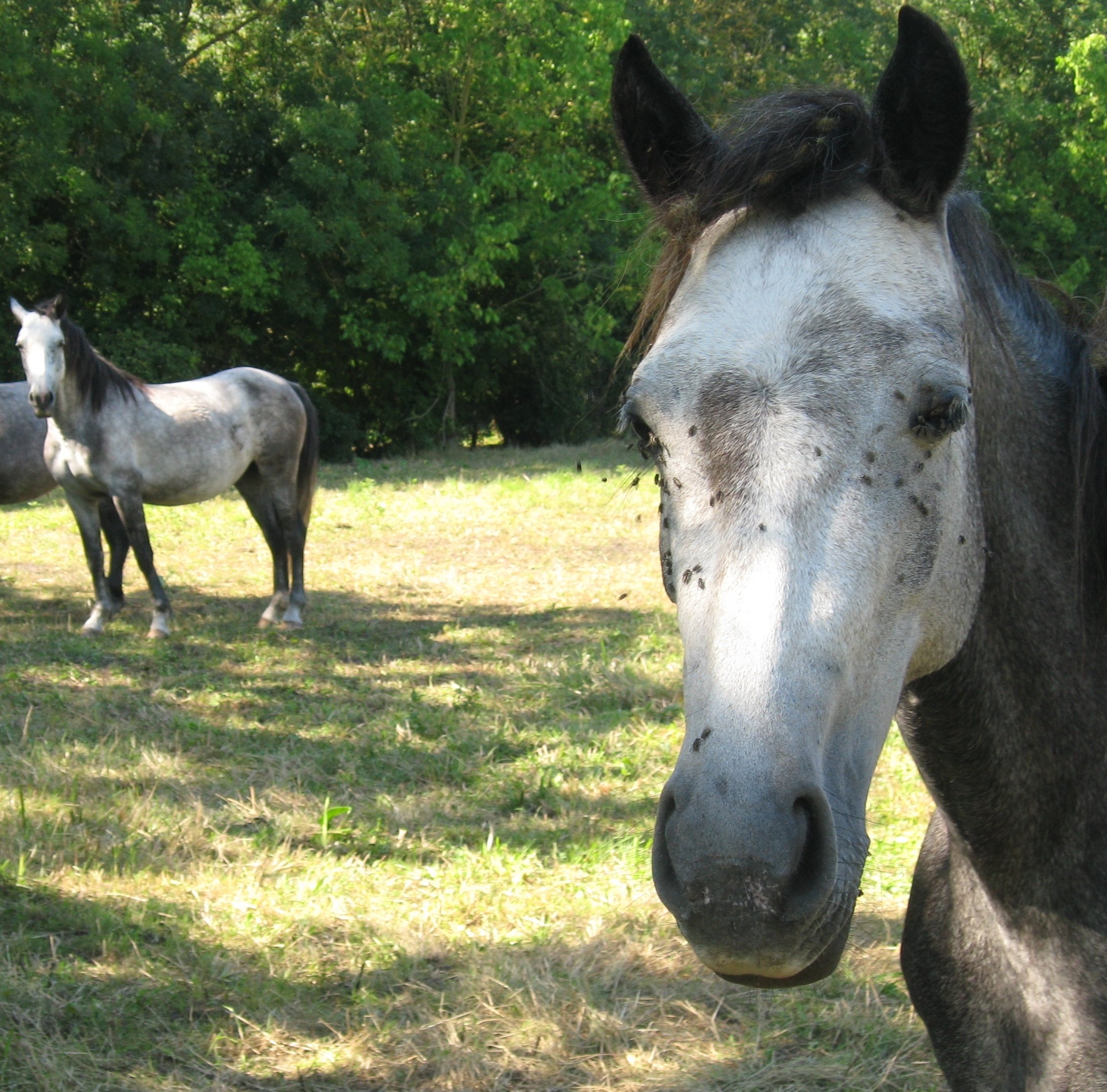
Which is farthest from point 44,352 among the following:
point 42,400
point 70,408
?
point 70,408

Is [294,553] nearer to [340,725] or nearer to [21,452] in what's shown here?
[21,452]

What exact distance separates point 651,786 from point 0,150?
16.5m

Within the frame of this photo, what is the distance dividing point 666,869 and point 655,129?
1.20 meters

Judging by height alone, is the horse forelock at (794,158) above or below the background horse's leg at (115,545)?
above

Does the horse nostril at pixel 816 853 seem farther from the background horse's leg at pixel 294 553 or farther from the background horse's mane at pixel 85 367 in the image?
the background horse's mane at pixel 85 367

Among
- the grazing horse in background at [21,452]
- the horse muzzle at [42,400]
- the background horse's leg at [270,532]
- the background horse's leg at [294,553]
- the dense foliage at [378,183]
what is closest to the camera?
the horse muzzle at [42,400]

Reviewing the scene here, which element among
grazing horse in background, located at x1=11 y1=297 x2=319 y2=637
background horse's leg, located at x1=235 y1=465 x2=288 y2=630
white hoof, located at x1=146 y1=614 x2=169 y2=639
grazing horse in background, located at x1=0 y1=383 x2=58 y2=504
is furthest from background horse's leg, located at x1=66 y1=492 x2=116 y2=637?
background horse's leg, located at x1=235 y1=465 x2=288 y2=630

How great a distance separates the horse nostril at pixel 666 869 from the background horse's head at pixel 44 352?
21.7 ft

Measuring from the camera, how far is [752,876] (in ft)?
3.95

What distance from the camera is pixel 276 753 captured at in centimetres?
492

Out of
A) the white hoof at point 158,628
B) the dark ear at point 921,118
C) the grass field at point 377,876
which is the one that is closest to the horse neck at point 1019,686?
the dark ear at point 921,118

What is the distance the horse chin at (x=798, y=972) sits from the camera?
4.14 feet

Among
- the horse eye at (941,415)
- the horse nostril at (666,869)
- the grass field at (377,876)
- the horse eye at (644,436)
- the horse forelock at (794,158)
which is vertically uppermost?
the horse forelock at (794,158)

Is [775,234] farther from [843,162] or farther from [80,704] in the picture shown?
[80,704]
